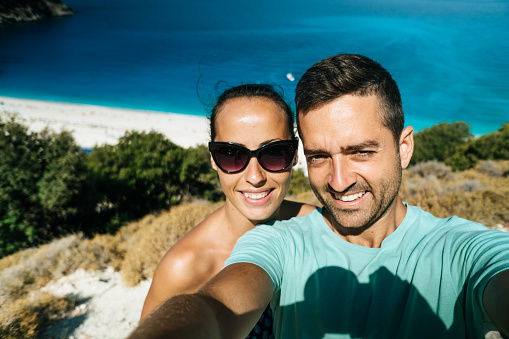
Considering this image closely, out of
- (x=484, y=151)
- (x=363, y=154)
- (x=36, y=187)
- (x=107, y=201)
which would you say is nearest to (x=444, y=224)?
(x=363, y=154)

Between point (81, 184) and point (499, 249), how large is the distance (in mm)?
11962

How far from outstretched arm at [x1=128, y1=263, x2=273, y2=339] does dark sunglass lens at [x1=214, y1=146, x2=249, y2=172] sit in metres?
0.90

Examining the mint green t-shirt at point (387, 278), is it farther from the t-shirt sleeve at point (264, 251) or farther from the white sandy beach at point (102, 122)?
the white sandy beach at point (102, 122)

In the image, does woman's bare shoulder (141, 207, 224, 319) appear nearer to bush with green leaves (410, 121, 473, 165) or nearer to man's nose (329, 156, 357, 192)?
man's nose (329, 156, 357, 192)

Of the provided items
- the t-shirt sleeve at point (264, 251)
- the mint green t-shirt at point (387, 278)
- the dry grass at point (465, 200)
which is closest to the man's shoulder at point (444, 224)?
the mint green t-shirt at point (387, 278)

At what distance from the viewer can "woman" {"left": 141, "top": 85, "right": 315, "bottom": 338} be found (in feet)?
6.97

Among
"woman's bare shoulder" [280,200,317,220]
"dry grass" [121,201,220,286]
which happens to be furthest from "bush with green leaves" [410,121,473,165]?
"woman's bare shoulder" [280,200,317,220]

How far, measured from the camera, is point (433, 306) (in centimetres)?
134

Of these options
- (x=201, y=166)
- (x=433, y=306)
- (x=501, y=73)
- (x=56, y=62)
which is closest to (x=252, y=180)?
(x=433, y=306)

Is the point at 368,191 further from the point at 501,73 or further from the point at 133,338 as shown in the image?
the point at 501,73

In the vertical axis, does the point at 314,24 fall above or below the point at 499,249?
above

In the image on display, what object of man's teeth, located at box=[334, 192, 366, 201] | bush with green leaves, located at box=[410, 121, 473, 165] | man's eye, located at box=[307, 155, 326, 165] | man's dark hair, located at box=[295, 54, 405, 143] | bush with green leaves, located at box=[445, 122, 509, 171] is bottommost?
man's teeth, located at box=[334, 192, 366, 201]

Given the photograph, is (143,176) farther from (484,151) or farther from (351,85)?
(484,151)

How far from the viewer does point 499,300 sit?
3.56ft
